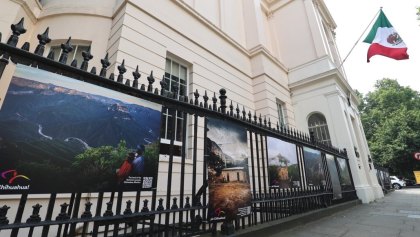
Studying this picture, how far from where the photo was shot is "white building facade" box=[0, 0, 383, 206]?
6094 millimetres

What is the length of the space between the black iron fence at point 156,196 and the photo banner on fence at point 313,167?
3.9 inches

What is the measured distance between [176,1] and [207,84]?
3.10m

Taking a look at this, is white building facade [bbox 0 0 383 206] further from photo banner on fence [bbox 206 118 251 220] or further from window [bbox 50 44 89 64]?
photo banner on fence [bbox 206 118 251 220]

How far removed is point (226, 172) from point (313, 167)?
364cm

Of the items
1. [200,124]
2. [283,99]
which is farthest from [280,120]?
[200,124]

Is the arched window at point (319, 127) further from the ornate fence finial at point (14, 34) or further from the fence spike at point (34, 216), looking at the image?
the ornate fence finial at point (14, 34)

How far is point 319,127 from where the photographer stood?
1201cm

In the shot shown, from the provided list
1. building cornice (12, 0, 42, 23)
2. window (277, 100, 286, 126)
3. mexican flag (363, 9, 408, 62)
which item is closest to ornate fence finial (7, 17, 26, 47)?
building cornice (12, 0, 42, 23)

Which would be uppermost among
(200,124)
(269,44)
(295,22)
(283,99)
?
(295,22)

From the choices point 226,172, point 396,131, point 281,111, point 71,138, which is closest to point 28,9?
point 71,138

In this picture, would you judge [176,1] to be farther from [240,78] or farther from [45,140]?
[45,140]

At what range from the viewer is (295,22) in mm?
14336

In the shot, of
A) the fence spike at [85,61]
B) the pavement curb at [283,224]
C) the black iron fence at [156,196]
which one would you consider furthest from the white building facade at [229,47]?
the fence spike at [85,61]

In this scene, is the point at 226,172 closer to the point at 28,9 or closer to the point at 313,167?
the point at 313,167
